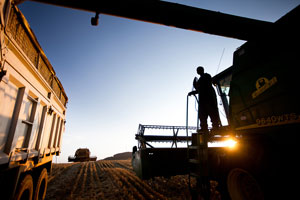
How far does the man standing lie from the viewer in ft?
11.3

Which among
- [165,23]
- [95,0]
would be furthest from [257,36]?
[95,0]

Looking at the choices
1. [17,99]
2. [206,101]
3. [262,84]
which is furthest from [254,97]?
[17,99]

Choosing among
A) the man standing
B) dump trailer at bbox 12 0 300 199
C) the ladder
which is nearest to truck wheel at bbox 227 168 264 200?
dump trailer at bbox 12 0 300 199

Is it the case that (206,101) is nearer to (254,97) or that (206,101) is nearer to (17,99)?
(254,97)

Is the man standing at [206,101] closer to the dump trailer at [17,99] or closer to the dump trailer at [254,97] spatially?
the dump trailer at [254,97]

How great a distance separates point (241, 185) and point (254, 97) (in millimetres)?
1454

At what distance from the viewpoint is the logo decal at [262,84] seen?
6.71ft

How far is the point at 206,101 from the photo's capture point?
3.54m

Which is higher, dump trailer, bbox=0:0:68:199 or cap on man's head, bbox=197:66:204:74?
cap on man's head, bbox=197:66:204:74

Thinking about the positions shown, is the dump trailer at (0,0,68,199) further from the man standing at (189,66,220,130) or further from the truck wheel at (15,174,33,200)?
the man standing at (189,66,220,130)

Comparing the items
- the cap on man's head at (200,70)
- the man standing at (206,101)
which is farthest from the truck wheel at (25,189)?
the cap on man's head at (200,70)

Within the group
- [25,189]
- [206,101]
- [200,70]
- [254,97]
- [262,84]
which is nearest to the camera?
[262,84]

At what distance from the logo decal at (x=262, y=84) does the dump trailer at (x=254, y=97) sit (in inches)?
0.5

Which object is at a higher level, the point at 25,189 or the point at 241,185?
the point at 241,185
